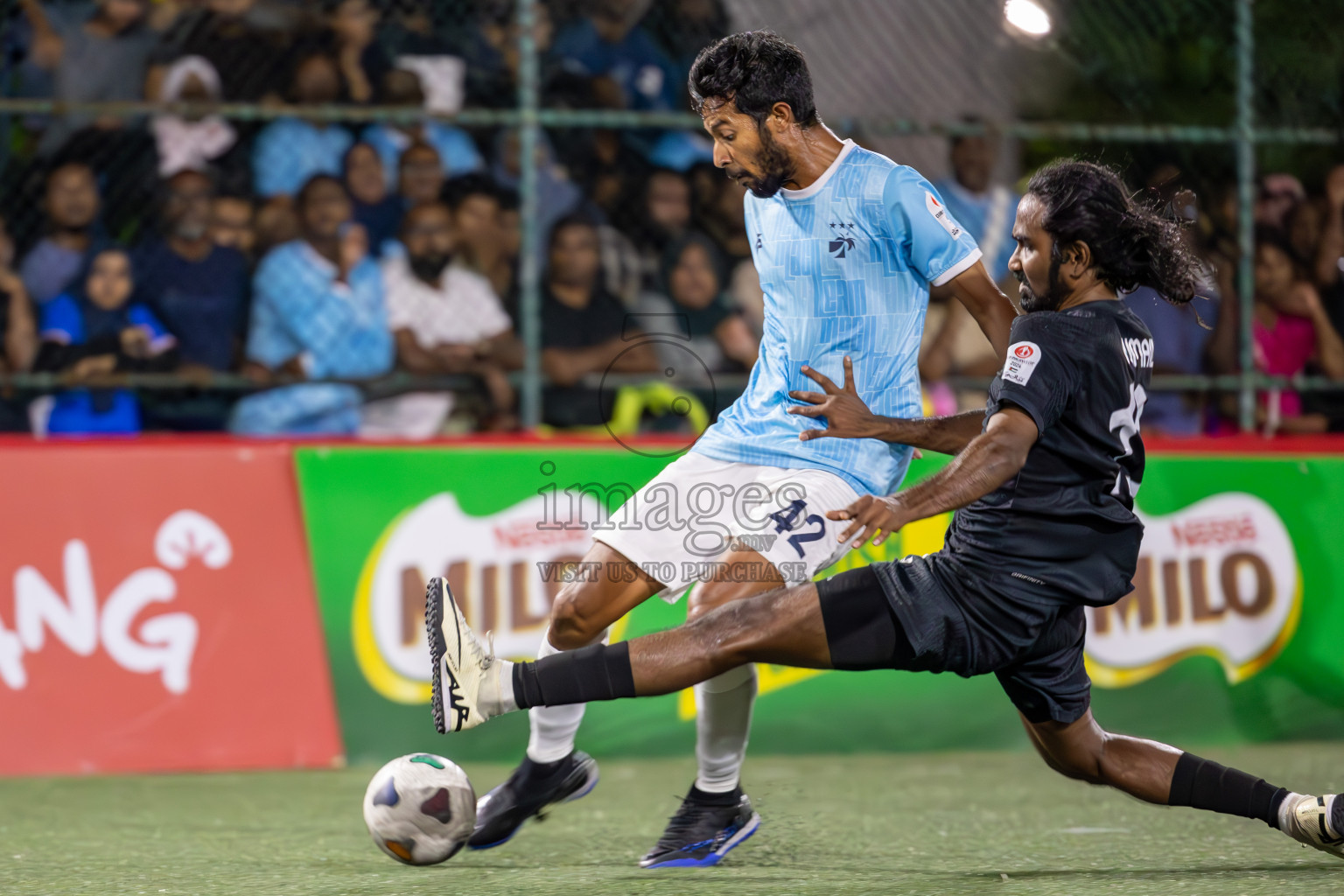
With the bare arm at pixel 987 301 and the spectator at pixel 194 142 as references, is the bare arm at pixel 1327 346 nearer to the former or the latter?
the bare arm at pixel 987 301

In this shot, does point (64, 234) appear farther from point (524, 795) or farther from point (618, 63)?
point (524, 795)

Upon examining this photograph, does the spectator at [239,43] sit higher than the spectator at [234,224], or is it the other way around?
the spectator at [239,43]

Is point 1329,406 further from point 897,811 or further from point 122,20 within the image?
point 122,20

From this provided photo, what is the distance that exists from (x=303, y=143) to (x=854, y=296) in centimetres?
378

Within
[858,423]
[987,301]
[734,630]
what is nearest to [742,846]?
[734,630]

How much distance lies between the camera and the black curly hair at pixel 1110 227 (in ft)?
11.4

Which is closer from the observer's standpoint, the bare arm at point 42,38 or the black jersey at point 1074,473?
the black jersey at point 1074,473

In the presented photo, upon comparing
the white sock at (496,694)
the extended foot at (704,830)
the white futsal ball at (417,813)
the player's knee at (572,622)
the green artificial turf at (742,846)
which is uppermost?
the player's knee at (572,622)

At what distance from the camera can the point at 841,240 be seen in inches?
152

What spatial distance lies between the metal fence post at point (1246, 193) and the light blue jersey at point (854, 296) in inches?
119

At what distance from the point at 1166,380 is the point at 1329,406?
0.75 m

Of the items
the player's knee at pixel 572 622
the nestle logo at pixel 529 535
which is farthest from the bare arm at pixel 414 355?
the player's knee at pixel 572 622

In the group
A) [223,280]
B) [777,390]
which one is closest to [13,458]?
[223,280]

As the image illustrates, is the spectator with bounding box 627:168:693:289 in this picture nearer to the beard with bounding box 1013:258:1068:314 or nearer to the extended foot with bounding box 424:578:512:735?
the beard with bounding box 1013:258:1068:314
